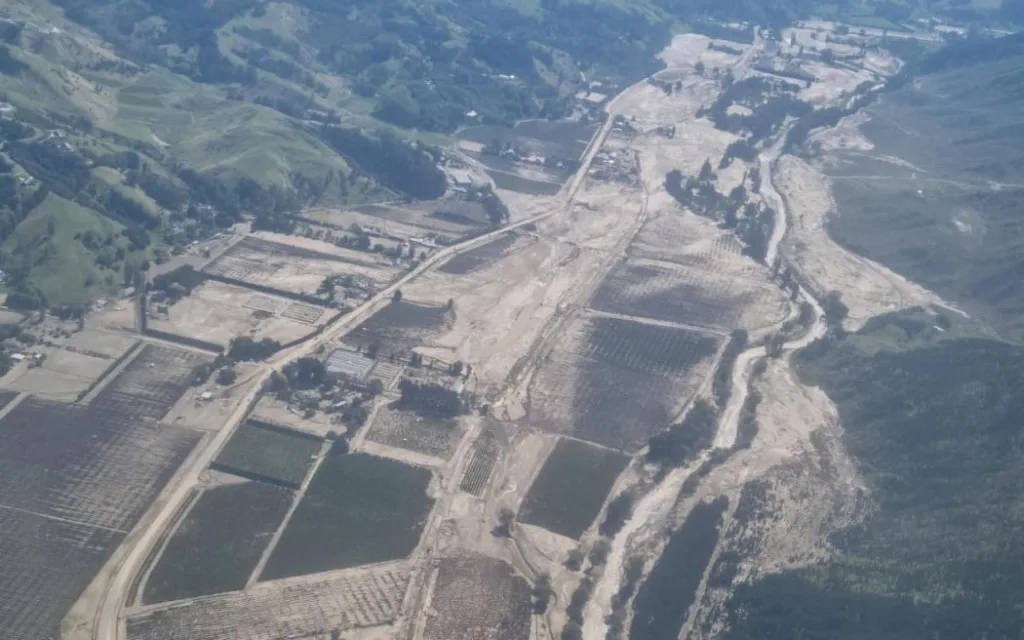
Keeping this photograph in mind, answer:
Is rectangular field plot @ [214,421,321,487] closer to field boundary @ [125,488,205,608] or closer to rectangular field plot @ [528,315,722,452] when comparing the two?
field boundary @ [125,488,205,608]

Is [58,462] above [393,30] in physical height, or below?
below

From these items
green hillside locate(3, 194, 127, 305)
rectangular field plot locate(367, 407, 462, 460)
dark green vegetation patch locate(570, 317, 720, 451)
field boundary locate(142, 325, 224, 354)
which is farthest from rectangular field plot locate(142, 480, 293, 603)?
green hillside locate(3, 194, 127, 305)

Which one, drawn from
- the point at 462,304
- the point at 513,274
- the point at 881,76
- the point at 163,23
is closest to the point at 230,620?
the point at 462,304

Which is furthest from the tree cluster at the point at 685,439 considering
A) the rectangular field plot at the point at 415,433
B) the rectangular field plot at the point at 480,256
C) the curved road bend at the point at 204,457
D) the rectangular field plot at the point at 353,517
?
the rectangular field plot at the point at 480,256

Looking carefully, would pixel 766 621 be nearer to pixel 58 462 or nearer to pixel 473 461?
pixel 473 461

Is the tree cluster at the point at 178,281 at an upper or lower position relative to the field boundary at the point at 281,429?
upper

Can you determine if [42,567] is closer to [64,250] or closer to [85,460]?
[85,460]

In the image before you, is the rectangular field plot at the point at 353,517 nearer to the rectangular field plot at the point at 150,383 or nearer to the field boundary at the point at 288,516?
the field boundary at the point at 288,516
